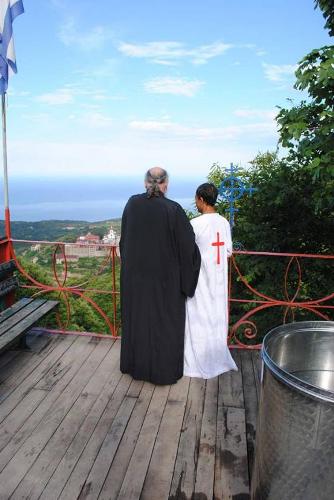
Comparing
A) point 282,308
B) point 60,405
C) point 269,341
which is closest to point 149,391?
point 60,405

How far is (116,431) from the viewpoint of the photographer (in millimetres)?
2938

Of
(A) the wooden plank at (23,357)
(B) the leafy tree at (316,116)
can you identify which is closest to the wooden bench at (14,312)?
(A) the wooden plank at (23,357)

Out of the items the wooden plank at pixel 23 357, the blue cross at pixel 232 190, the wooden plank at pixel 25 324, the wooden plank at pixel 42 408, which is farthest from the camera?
the blue cross at pixel 232 190

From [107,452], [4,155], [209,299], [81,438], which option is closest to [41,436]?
[81,438]

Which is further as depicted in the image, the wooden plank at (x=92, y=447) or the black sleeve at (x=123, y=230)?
the black sleeve at (x=123, y=230)

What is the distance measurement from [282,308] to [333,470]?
9171mm

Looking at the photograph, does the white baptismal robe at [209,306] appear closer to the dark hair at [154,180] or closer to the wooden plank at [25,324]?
the dark hair at [154,180]

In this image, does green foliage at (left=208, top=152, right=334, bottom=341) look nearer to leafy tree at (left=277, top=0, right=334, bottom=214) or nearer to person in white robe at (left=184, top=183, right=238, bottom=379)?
leafy tree at (left=277, top=0, right=334, bottom=214)

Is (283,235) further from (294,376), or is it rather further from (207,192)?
(294,376)

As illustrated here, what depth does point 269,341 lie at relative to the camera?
189 cm

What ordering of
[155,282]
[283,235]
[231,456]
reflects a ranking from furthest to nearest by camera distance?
1. [283,235]
2. [155,282]
3. [231,456]

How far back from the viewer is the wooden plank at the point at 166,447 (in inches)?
95.6

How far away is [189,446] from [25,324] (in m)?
1.83

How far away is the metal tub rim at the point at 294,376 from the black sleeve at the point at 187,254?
1512 mm
